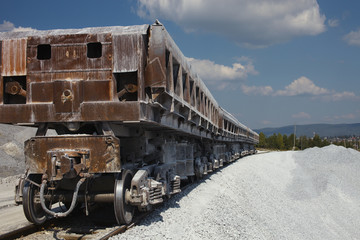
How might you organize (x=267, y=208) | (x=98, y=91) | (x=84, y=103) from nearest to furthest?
(x=84, y=103)
(x=98, y=91)
(x=267, y=208)

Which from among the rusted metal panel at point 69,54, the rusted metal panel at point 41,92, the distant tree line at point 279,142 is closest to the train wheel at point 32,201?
the rusted metal panel at point 41,92

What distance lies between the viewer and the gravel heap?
7330 millimetres

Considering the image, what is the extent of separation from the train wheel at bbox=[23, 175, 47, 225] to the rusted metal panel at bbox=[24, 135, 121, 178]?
1.72 ft

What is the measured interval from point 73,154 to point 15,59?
222 cm

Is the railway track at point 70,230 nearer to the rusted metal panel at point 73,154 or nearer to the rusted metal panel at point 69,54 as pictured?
the rusted metal panel at point 73,154

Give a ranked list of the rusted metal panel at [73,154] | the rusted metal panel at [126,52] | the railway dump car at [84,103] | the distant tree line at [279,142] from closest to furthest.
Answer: the rusted metal panel at [73,154], the railway dump car at [84,103], the rusted metal panel at [126,52], the distant tree line at [279,142]

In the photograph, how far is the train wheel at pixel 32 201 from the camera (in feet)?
21.1

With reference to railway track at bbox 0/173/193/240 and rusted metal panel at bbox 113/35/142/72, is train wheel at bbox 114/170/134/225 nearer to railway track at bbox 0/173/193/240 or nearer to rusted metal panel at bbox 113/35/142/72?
railway track at bbox 0/173/193/240

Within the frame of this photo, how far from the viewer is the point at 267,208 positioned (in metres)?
13.5

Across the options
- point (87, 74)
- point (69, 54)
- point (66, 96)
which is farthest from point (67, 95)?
point (69, 54)

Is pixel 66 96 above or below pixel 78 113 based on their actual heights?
above

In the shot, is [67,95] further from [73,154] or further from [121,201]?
[121,201]

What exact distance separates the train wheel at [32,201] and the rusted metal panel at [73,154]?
0.52 m

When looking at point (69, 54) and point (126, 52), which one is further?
point (69, 54)
